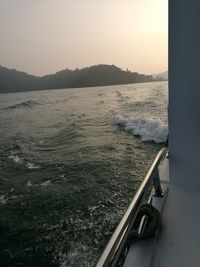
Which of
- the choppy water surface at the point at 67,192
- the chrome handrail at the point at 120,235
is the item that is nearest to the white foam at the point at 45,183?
the choppy water surface at the point at 67,192

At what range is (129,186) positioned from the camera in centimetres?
499

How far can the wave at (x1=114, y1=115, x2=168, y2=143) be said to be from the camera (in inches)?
341

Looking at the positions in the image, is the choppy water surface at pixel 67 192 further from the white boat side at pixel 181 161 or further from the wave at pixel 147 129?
the white boat side at pixel 181 161

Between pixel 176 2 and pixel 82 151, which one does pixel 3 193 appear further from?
pixel 176 2

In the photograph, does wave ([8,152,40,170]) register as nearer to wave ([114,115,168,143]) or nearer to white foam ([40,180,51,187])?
white foam ([40,180,51,187])

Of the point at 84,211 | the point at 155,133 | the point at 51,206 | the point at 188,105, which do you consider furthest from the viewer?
the point at 155,133

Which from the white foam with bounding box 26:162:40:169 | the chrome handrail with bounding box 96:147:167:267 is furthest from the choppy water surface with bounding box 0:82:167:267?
the chrome handrail with bounding box 96:147:167:267

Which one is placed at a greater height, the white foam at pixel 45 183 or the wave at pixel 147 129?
the wave at pixel 147 129

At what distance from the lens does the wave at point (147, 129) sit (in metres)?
8.66

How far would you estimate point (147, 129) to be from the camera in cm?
988

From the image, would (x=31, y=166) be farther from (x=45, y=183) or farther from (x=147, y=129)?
(x=147, y=129)

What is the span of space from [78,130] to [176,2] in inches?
399

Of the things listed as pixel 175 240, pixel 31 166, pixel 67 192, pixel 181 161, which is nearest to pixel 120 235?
pixel 175 240

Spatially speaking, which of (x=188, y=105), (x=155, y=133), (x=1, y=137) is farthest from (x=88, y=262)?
(x=1, y=137)
